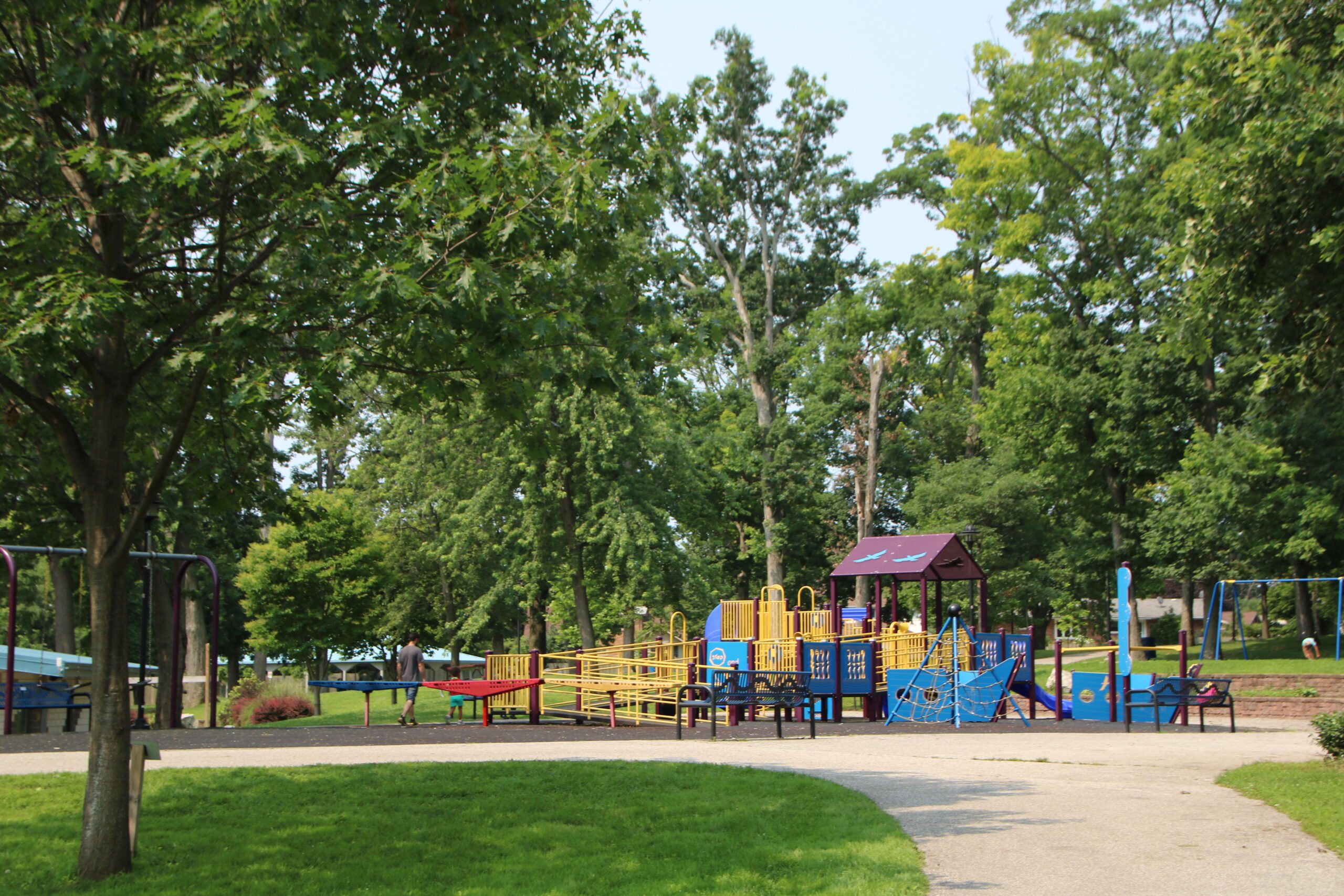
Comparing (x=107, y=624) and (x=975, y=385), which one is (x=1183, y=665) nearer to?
(x=107, y=624)

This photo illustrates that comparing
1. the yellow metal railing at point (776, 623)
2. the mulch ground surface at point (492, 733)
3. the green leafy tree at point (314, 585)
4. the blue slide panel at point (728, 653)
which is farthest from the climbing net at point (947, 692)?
the green leafy tree at point (314, 585)

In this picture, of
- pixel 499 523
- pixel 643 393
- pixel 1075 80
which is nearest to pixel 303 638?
pixel 499 523

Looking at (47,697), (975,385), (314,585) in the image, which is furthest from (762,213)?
(47,697)

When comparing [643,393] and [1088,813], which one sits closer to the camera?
[1088,813]

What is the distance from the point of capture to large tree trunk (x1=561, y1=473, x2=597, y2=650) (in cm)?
3306

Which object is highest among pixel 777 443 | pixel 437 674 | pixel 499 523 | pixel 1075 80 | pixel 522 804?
pixel 1075 80

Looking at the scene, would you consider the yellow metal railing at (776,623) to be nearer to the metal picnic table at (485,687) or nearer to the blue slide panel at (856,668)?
the blue slide panel at (856,668)

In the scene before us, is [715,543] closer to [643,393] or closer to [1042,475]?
[643,393]

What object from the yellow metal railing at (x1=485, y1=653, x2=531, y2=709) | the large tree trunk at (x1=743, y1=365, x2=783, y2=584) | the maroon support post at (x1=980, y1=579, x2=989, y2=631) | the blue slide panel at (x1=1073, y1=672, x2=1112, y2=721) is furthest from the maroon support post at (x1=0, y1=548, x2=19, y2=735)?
the large tree trunk at (x1=743, y1=365, x2=783, y2=584)

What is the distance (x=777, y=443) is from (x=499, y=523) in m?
16.1

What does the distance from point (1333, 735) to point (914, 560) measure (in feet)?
39.0

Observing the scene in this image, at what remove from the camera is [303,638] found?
34.8 metres

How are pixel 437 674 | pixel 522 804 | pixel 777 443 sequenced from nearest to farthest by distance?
pixel 522 804 < pixel 777 443 < pixel 437 674

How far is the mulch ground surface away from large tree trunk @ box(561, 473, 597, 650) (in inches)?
474
